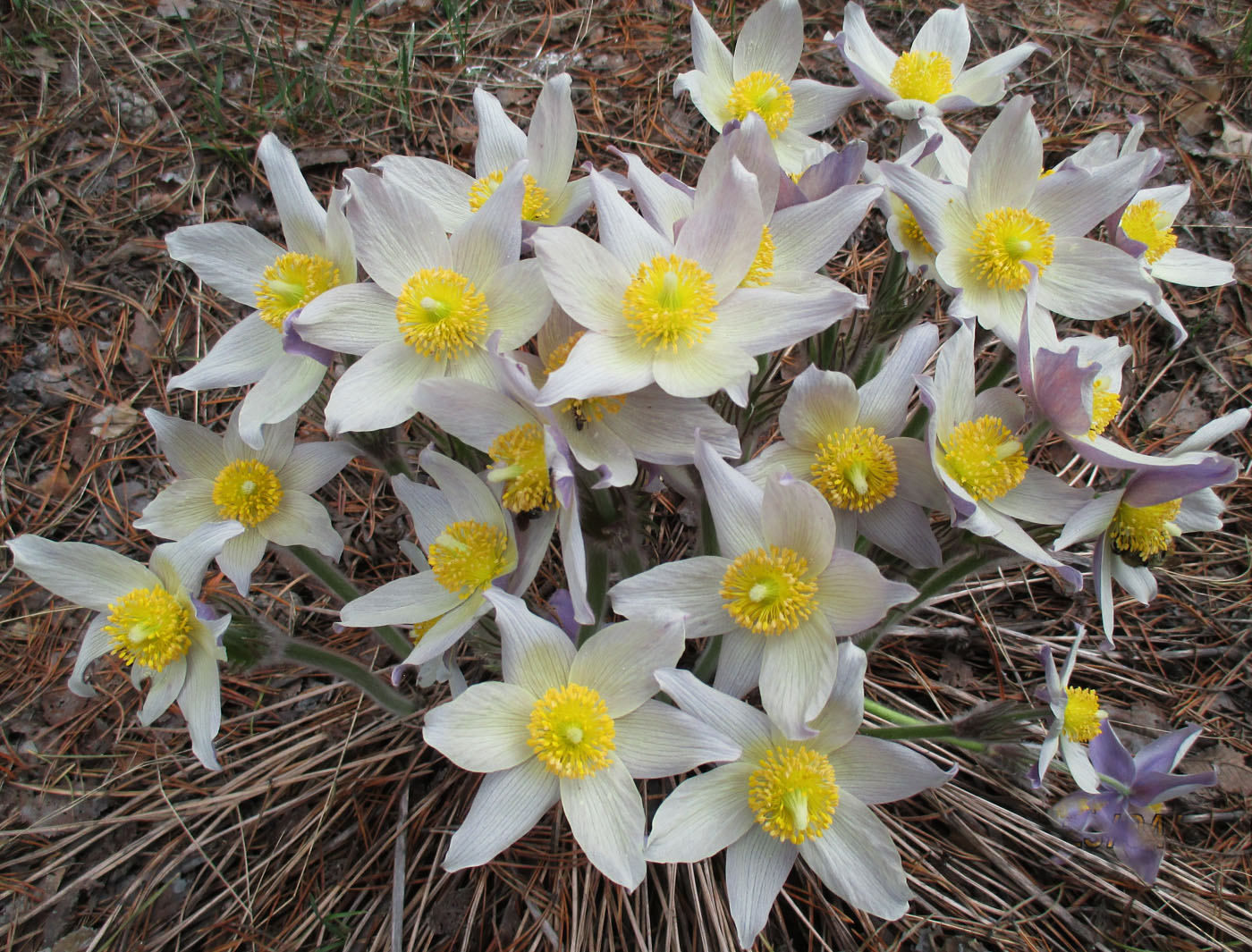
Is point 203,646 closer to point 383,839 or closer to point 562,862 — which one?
point 383,839

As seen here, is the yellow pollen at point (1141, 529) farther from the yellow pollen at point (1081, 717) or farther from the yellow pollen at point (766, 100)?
the yellow pollen at point (766, 100)

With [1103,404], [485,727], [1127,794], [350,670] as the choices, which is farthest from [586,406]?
[1127,794]

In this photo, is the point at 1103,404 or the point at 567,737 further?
the point at 1103,404

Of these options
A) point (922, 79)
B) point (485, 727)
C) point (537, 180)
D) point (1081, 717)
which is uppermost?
point (922, 79)

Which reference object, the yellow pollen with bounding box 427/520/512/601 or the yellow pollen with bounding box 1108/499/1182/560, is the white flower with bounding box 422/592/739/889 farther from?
the yellow pollen with bounding box 1108/499/1182/560

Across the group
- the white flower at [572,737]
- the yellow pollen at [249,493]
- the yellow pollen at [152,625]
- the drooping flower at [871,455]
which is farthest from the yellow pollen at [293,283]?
the drooping flower at [871,455]

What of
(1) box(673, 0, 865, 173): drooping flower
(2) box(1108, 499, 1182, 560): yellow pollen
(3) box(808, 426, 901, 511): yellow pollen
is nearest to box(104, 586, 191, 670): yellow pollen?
(3) box(808, 426, 901, 511): yellow pollen

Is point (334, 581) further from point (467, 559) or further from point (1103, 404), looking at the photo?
point (1103, 404)
